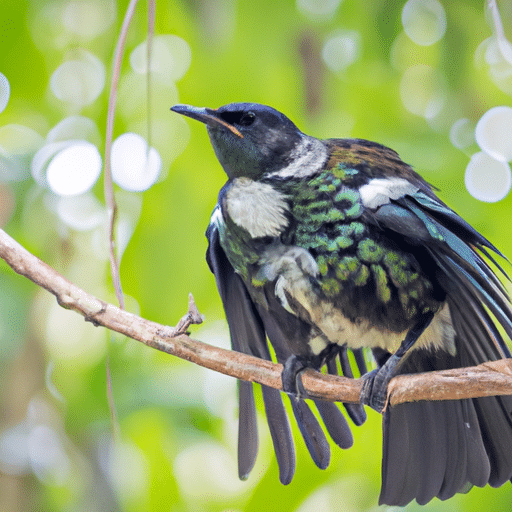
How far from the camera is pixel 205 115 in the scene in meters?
1.24

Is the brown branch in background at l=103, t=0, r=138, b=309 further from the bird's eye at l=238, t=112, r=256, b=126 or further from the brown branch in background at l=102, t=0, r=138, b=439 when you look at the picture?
the bird's eye at l=238, t=112, r=256, b=126

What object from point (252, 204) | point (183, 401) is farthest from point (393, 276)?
point (183, 401)

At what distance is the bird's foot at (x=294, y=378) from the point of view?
1.23 meters

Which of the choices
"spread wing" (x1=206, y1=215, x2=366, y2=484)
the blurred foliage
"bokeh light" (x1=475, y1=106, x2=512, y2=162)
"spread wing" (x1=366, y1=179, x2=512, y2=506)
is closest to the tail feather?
"spread wing" (x1=366, y1=179, x2=512, y2=506)

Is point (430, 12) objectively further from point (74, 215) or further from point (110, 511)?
point (110, 511)

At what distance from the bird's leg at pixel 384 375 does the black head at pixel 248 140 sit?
43 cm

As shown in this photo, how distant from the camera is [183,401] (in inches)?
70.9

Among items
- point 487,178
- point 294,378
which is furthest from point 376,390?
point 487,178

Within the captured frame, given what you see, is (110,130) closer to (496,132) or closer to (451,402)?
(451,402)

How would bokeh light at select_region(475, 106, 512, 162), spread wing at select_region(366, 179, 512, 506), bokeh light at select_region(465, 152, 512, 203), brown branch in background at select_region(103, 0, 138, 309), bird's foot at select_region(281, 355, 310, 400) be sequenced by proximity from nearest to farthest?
brown branch in background at select_region(103, 0, 138, 309)
spread wing at select_region(366, 179, 512, 506)
bird's foot at select_region(281, 355, 310, 400)
bokeh light at select_region(465, 152, 512, 203)
bokeh light at select_region(475, 106, 512, 162)

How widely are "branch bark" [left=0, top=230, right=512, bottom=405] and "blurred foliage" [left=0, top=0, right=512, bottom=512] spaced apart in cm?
50

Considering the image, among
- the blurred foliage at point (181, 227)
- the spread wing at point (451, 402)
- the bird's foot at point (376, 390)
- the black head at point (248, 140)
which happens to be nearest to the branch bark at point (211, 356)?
→ the bird's foot at point (376, 390)

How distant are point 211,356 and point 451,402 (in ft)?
1.69

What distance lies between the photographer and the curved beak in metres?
1.21
